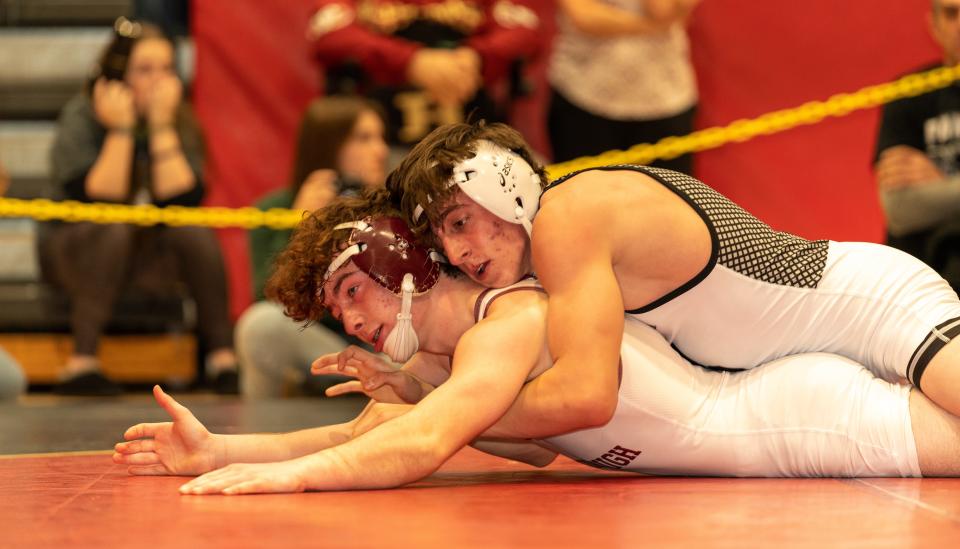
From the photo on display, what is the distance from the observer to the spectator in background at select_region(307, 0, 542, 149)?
6281 millimetres

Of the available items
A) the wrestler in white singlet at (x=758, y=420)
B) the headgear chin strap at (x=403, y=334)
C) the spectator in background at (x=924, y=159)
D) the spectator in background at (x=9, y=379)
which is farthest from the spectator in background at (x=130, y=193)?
the wrestler in white singlet at (x=758, y=420)

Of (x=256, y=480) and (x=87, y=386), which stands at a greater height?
(x=256, y=480)

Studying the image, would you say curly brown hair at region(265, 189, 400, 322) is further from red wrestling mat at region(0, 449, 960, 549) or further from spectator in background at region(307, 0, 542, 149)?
spectator in background at region(307, 0, 542, 149)

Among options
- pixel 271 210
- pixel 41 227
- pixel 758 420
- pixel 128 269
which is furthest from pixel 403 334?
pixel 41 227

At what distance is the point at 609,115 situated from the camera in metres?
6.32

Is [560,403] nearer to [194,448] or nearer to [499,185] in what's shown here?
[499,185]

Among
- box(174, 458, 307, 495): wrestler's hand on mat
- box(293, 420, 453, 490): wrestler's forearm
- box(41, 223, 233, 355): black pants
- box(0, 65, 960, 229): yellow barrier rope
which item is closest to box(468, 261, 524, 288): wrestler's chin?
box(293, 420, 453, 490): wrestler's forearm

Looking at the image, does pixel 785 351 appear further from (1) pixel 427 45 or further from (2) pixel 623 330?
(1) pixel 427 45

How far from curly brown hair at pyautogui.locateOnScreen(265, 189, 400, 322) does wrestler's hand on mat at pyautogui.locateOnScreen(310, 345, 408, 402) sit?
4.7 inches

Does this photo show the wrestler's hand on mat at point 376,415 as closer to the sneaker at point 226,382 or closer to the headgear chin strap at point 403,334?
the headgear chin strap at point 403,334

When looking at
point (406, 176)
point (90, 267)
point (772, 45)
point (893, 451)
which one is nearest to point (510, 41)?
point (772, 45)

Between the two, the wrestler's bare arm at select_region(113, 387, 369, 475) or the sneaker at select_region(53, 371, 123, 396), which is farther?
the sneaker at select_region(53, 371, 123, 396)

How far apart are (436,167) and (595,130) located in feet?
11.5

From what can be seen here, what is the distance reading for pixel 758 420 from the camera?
2.90 m
